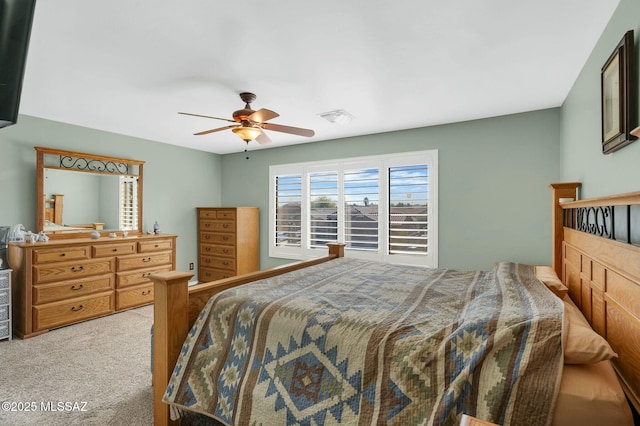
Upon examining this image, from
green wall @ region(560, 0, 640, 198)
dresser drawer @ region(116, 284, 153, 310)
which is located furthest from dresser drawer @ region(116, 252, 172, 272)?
green wall @ region(560, 0, 640, 198)

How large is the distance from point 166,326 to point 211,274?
12.8 ft

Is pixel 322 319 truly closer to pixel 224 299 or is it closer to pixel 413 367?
pixel 413 367

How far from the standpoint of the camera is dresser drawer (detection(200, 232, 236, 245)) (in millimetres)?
5254

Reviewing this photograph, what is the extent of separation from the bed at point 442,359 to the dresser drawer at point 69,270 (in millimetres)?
2554

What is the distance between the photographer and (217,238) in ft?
17.9

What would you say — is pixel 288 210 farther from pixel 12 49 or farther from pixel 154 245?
pixel 12 49

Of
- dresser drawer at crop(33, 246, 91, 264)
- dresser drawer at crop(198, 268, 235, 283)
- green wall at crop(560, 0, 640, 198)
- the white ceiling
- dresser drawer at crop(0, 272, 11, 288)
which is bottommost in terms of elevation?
dresser drawer at crop(198, 268, 235, 283)

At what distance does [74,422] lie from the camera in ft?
6.65

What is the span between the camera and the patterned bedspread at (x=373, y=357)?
3.94ft

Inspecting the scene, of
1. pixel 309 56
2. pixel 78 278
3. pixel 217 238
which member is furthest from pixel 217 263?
pixel 309 56

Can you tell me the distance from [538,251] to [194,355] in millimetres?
3592

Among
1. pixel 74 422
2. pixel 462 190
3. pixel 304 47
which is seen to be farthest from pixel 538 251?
pixel 74 422

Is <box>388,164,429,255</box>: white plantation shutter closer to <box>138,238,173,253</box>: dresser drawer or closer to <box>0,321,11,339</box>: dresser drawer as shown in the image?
<box>138,238,173,253</box>: dresser drawer

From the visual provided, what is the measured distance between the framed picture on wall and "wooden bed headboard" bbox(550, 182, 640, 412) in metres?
0.39
